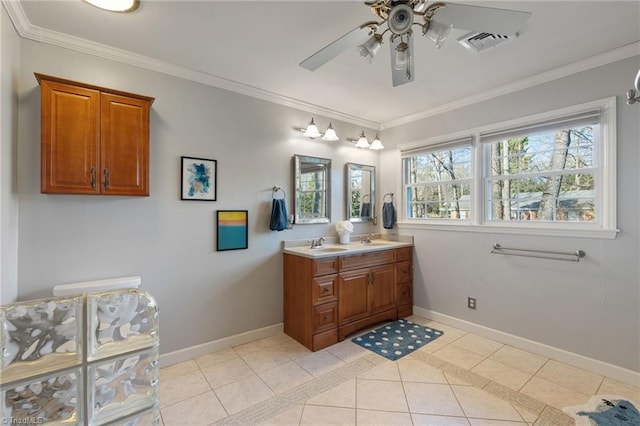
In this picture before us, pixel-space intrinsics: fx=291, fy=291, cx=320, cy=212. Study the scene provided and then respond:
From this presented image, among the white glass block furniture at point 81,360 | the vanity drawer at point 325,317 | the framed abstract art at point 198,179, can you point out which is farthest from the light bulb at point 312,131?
the white glass block furniture at point 81,360

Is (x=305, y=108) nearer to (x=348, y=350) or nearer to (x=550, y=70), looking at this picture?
(x=550, y=70)

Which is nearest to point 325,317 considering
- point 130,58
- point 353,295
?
point 353,295

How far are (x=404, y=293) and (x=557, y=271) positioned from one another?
5.15ft

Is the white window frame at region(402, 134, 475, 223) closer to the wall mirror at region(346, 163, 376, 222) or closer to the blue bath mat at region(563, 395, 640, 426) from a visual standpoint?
the wall mirror at region(346, 163, 376, 222)

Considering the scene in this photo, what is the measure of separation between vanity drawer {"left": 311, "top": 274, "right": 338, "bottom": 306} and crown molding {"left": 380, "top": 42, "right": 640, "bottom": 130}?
2.33 m

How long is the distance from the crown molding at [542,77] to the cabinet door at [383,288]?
6.42 ft

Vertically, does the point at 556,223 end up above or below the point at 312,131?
below

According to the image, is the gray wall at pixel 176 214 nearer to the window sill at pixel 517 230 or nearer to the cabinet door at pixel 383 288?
the cabinet door at pixel 383 288

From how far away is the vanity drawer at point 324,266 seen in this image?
9.23 feet

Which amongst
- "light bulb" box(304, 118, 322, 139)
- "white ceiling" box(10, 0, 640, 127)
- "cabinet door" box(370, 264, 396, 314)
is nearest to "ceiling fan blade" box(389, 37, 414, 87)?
"white ceiling" box(10, 0, 640, 127)

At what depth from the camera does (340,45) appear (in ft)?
5.54

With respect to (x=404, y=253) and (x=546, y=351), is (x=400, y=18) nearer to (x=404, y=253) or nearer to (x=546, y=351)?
(x=404, y=253)

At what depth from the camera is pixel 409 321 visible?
3.52m

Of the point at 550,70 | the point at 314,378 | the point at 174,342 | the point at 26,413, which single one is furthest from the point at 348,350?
the point at 550,70
